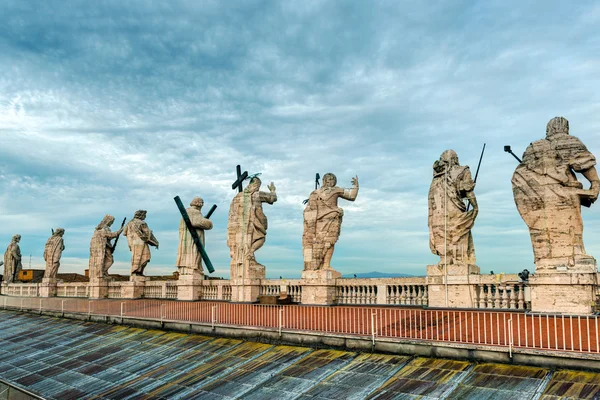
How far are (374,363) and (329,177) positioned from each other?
23.6 ft

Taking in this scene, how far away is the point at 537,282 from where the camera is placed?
1018 cm

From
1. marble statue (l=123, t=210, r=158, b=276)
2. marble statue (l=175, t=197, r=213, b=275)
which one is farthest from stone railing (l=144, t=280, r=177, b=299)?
marble statue (l=175, t=197, r=213, b=275)

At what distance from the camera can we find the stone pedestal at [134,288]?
855 inches

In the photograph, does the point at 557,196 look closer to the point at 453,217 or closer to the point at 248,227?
the point at 453,217

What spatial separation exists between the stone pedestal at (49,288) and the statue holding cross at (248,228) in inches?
665

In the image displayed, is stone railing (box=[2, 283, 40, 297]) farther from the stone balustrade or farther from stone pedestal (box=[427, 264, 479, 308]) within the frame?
stone pedestal (box=[427, 264, 479, 308])

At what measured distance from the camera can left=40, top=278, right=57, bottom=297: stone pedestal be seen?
1126 inches

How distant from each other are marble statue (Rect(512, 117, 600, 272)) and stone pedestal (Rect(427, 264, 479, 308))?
158 centimetres

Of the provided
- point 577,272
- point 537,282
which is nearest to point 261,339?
point 537,282

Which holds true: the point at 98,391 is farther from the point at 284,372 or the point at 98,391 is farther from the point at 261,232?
the point at 261,232

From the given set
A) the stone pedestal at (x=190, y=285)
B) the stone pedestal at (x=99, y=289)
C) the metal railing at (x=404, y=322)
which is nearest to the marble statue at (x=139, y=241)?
the stone pedestal at (x=99, y=289)

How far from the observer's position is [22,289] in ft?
103

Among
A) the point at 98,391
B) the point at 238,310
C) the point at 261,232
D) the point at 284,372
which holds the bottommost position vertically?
the point at 98,391

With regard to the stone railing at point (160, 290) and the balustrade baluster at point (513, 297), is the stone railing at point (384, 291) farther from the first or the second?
the stone railing at point (160, 290)
